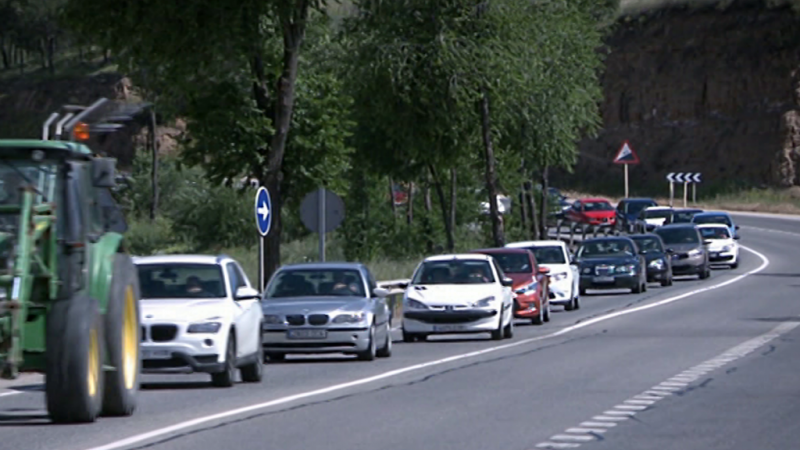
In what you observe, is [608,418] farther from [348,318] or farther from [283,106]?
[283,106]

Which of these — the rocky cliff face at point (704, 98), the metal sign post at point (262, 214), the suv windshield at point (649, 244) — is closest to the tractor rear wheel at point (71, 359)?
the metal sign post at point (262, 214)

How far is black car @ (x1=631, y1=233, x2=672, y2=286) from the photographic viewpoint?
48.1m

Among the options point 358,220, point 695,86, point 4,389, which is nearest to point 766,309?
point 4,389

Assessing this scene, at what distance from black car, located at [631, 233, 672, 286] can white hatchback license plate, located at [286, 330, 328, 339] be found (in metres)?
25.8

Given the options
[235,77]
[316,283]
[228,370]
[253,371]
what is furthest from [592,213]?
[228,370]

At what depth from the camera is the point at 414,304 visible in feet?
90.5

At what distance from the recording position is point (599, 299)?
142 ft

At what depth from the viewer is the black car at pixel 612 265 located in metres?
44.2

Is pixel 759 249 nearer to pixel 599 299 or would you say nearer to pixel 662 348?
pixel 599 299

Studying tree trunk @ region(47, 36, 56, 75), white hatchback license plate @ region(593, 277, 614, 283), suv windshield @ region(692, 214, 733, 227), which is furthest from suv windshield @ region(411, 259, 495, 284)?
tree trunk @ region(47, 36, 56, 75)

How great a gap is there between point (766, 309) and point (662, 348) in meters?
11.4

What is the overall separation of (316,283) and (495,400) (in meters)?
8.28

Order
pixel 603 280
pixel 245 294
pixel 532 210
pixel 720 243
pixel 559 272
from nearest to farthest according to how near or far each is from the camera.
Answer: pixel 245 294 → pixel 559 272 → pixel 603 280 → pixel 720 243 → pixel 532 210

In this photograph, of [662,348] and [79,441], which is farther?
[662,348]
